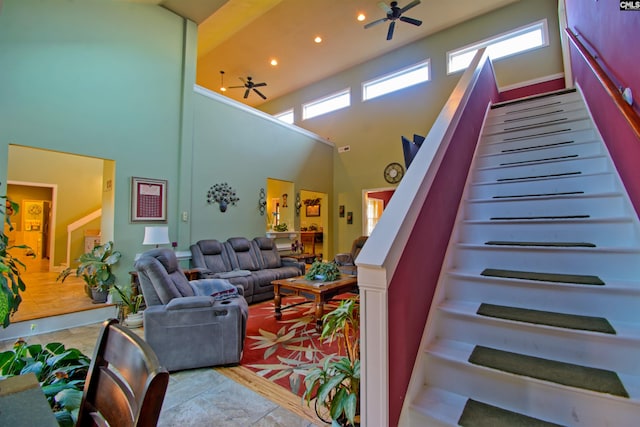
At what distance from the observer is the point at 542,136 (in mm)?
3041

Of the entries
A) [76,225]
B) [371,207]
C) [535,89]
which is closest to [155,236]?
[76,225]

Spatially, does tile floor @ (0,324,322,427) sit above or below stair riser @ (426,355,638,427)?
below

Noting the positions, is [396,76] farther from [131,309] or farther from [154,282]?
[131,309]

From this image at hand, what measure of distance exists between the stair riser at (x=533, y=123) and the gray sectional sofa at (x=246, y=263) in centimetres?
378

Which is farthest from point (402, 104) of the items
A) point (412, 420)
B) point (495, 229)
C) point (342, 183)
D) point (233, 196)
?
point (412, 420)

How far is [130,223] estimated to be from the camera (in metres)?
4.32

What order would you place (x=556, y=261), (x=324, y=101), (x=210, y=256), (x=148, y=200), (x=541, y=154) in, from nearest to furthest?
(x=556, y=261), (x=541, y=154), (x=148, y=200), (x=210, y=256), (x=324, y=101)

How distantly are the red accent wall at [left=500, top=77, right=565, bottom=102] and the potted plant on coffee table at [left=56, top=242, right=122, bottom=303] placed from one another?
7.48 metres

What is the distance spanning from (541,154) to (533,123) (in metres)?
0.84

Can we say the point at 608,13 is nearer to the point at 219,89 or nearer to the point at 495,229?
the point at 495,229

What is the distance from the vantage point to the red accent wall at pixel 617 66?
1.61 meters

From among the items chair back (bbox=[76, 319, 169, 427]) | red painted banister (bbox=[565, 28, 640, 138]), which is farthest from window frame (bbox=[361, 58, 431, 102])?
chair back (bbox=[76, 319, 169, 427])

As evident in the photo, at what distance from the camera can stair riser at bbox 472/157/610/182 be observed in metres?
2.38

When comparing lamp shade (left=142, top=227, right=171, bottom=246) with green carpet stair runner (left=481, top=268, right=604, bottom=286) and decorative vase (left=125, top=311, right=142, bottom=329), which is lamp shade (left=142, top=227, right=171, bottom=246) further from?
green carpet stair runner (left=481, top=268, right=604, bottom=286)
